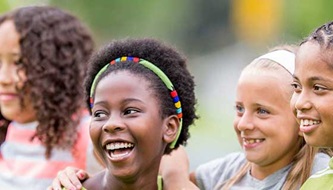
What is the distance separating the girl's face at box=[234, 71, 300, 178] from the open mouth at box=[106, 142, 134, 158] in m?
0.55

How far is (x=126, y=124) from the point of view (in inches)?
179

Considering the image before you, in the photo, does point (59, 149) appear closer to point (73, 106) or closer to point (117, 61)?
point (73, 106)

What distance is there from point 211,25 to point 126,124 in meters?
18.3

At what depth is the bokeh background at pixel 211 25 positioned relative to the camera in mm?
18406

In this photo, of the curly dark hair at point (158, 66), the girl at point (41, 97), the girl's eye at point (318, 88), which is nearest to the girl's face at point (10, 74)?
the girl at point (41, 97)

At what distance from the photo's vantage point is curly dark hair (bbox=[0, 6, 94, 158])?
572cm

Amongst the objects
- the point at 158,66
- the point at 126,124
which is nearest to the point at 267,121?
the point at 158,66

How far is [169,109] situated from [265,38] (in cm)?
1590

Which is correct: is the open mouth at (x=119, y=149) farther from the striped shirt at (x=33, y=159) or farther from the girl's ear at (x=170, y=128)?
the striped shirt at (x=33, y=159)

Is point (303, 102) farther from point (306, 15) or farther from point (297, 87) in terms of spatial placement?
point (306, 15)

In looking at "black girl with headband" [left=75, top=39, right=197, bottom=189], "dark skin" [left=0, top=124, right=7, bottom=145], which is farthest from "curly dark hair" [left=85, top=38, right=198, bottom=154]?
"dark skin" [left=0, top=124, right=7, bottom=145]

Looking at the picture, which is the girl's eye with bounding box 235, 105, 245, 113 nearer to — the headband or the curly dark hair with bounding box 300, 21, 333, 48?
the headband

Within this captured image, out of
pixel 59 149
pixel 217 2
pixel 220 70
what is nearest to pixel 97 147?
pixel 59 149

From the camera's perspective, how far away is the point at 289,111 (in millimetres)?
4766
